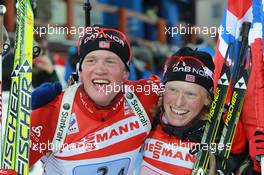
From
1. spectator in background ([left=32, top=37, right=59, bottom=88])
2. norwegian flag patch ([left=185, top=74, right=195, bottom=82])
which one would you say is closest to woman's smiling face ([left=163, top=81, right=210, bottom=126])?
norwegian flag patch ([left=185, top=74, right=195, bottom=82])

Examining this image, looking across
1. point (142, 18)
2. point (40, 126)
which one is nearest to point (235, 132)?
point (40, 126)

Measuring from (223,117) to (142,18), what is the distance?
553 cm

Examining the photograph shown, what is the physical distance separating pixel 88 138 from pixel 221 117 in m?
0.63

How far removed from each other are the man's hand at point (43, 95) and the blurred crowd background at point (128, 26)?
3.04 ft

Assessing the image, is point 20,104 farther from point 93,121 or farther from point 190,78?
point 190,78

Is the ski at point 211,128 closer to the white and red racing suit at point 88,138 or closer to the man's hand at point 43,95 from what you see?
the white and red racing suit at point 88,138

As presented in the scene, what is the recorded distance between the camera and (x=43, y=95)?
2.59m

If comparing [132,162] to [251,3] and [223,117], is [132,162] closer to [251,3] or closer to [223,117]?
[223,117]

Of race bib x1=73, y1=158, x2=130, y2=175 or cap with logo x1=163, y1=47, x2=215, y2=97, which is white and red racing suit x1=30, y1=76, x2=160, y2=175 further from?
cap with logo x1=163, y1=47, x2=215, y2=97

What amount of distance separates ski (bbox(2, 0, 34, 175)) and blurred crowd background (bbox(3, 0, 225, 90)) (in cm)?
123

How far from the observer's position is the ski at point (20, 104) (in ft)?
7.23

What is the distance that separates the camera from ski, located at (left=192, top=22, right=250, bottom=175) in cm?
256
